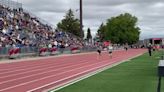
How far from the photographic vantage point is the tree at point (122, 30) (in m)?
152

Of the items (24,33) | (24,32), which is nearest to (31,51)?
(24,33)

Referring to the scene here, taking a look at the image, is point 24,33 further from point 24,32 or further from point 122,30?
point 122,30

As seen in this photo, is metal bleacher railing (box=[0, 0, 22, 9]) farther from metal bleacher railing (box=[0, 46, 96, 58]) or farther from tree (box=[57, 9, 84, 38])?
tree (box=[57, 9, 84, 38])

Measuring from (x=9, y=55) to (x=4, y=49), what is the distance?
1125mm

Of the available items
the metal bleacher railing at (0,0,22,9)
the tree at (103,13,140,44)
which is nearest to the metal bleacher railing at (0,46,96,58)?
the metal bleacher railing at (0,0,22,9)

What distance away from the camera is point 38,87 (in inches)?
611

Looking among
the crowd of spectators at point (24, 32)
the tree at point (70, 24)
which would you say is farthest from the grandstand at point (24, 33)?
the tree at point (70, 24)

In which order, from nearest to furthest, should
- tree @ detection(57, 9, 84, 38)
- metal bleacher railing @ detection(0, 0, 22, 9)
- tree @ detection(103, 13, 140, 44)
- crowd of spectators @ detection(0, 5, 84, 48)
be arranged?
crowd of spectators @ detection(0, 5, 84, 48) < metal bleacher railing @ detection(0, 0, 22, 9) < tree @ detection(57, 9, 84, 38) < tree @ detection(103, 13, 140, 44)

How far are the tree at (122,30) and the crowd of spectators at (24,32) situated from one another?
89049 mm

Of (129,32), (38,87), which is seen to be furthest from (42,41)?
(129,32)

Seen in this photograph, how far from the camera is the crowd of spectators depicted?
4294cm

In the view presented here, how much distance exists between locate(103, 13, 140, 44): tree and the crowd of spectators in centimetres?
8905

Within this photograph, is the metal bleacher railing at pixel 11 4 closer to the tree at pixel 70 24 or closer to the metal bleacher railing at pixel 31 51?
the metal bleacher railing at pixel 31 51

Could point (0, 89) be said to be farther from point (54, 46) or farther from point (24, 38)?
point (54, 46)
